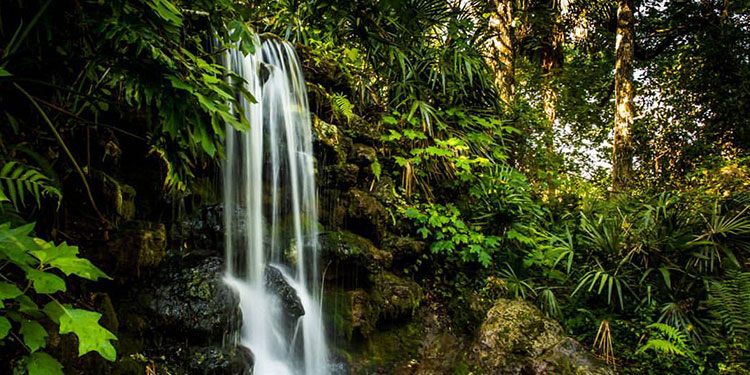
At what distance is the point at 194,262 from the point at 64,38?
1.83 meters

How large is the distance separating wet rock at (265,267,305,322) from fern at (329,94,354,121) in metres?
2.33

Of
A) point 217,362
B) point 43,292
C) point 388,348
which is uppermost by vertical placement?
point 43,292

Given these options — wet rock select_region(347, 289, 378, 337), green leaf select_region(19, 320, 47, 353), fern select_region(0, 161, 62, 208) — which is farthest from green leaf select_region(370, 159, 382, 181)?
green leaf select_region(19, 320, 47, 353)

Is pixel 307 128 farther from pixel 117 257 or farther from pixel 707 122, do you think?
pixel 707 122

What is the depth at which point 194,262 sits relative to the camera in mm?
3283

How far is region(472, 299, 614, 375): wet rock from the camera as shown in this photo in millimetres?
3600

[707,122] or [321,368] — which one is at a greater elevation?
[707,122]

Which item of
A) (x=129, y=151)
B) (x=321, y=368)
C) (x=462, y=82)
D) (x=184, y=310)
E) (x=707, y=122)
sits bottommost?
(x=321, y=368)

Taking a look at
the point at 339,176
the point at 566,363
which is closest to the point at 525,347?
the point at 566,363

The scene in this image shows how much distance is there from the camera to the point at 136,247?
2844 mm

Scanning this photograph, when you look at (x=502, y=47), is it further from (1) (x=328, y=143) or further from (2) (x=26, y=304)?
(2) (x=26, y=304)

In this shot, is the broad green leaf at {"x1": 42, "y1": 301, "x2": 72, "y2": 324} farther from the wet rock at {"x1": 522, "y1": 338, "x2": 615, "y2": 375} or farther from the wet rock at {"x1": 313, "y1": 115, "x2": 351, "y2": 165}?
the wet rock at {"x1": 522, "y1": 338, "x2": 615, "y2": 375}

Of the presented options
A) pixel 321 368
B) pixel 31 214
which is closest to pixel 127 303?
pixel 31 214

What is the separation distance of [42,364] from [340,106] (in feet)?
13.7
